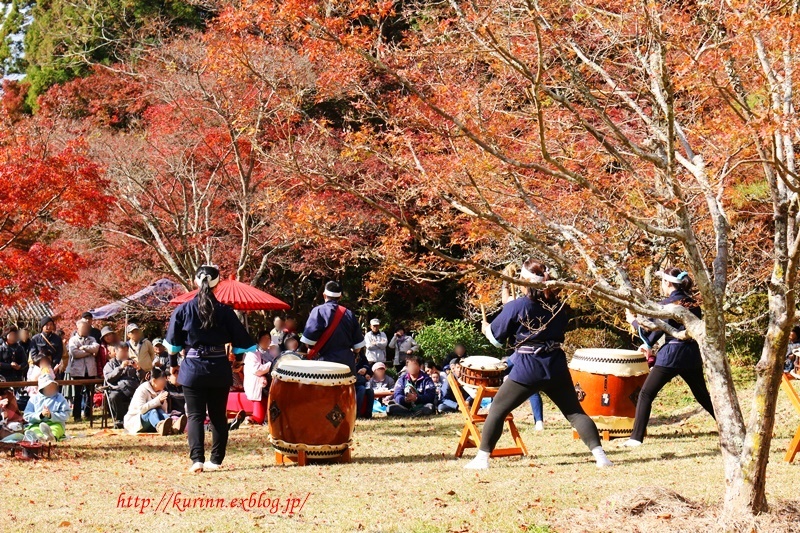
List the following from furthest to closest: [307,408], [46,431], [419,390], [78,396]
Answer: [419,390] < [78,396] < [46,431] < [307,408]

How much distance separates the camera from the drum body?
826cm

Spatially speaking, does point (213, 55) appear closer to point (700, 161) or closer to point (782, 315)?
point (700, 161)

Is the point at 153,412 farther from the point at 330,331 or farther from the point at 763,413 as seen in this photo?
the point at 763,413

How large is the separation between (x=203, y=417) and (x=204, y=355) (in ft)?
1.77

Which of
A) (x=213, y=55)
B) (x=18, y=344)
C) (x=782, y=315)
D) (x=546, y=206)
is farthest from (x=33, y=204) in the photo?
(x=782, y=315)

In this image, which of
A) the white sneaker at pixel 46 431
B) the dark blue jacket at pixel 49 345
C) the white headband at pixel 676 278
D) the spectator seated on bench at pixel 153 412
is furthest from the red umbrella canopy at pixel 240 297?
the white headband at pixel 676 278

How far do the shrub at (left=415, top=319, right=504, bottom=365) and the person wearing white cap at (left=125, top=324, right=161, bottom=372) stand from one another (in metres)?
6.07

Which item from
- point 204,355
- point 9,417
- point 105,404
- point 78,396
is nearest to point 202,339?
point 204,355

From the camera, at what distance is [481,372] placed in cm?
827

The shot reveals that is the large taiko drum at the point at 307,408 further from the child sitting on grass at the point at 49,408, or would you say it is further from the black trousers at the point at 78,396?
the black trousers at the point at 78,396

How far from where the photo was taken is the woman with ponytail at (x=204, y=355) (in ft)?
23.5

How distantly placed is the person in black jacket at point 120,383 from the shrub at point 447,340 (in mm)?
6883

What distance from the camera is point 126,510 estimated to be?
559 centimetres

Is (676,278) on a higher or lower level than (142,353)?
higher
